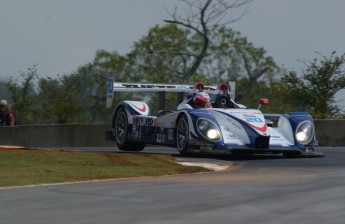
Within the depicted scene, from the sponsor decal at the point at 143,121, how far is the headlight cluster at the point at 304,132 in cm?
344

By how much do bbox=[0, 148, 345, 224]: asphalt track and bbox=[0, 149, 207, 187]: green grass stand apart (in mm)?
716

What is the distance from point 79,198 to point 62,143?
18.7 meters

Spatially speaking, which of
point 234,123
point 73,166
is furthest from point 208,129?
point 73,166

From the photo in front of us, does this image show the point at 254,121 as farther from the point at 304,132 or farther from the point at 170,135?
the point at 170,135

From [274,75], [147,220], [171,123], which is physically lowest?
[147,220]

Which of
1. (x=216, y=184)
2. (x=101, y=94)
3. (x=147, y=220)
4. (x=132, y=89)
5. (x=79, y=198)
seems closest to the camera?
(x=147, y=220)

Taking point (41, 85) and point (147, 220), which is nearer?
point (147, 220)

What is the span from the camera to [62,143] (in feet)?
97.5

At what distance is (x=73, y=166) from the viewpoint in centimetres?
1606

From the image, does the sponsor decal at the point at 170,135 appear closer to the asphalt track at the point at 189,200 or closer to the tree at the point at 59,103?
the asphalt track at the point at 189,200

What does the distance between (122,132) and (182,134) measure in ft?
11.0

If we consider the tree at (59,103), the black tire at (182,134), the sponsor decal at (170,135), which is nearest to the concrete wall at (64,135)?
the tree at (59,103)

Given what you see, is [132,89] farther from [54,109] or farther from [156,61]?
[156,61]

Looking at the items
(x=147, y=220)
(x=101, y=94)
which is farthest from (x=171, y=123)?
(x=101, y=94)
